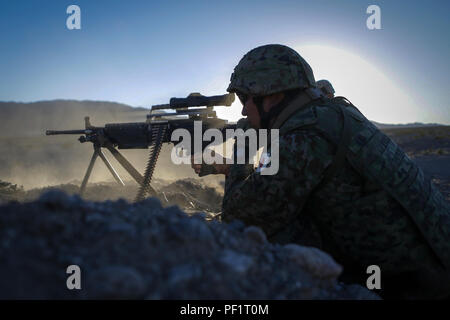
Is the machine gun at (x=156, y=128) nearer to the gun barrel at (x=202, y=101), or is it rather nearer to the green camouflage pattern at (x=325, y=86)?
the gun barrel at (x=202, y=101)

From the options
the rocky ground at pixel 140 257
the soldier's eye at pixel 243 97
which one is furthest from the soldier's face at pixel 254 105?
the rocky ground at pixel 140 257

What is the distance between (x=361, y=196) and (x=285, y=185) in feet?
1.61

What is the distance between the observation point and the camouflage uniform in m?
2.07

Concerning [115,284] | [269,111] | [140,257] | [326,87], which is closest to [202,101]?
[269,111]

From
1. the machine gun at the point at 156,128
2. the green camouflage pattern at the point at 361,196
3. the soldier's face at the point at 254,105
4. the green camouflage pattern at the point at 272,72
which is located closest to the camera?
the green camouflage pattern at the point at 361,196

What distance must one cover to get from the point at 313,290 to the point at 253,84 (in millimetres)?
1650

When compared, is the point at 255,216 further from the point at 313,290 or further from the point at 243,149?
the point at 313,290

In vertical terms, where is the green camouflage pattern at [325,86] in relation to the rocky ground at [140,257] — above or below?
above

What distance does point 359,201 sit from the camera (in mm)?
2096

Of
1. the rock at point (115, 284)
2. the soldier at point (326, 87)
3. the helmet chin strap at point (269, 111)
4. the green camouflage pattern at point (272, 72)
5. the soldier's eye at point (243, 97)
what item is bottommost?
the rock at point (115, 284)

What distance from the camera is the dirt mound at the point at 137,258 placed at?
1017 mm

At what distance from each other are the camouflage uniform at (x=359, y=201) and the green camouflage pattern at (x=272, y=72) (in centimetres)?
31
